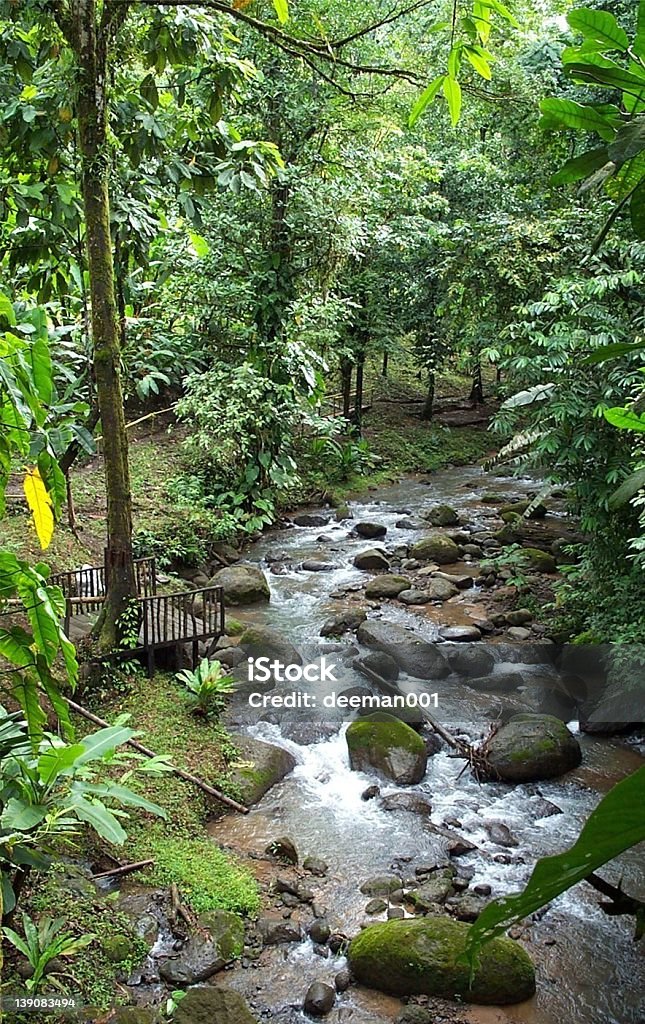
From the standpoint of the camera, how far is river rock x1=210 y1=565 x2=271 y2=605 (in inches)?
345

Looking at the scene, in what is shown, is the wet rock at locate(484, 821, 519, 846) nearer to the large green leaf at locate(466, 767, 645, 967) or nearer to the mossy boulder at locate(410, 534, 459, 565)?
the large green leaf at locate(466, 767, 645, 967)

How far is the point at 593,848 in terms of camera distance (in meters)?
0.42

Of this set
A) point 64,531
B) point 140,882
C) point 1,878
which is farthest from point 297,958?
point 64,531

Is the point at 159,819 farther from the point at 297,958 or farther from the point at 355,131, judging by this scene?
the point at 355,131

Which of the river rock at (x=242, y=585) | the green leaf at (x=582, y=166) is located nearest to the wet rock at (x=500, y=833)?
the river rock at (x=242, y=585)

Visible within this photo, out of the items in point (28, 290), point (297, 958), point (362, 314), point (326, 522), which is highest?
point (28, 290)

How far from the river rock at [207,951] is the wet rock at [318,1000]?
0.44 meters

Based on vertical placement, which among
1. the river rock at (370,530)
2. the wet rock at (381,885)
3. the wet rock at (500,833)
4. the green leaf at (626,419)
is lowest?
the river rock at (370,530)

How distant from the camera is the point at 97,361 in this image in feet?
17.7

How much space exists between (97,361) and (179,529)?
4.34m

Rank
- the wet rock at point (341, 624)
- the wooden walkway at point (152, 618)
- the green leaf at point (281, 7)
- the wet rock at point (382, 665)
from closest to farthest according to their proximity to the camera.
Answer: the green leaf at point (281, 7) → the wooden walkway at point (152, 618) → the wet rock at point (382, 665) → the wet rock at point (341, 624)

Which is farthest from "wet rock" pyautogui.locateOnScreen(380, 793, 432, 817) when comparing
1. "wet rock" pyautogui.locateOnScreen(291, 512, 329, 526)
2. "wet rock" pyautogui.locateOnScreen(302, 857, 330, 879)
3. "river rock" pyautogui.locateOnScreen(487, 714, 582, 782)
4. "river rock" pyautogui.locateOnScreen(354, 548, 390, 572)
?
"wet rock" pyautogui.locateOnScreen(291, 512, 329, 526)

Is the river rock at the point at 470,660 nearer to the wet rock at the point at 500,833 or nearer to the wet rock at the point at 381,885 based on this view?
the wet rock at the point at 500,833

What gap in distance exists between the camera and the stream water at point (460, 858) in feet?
12.5
